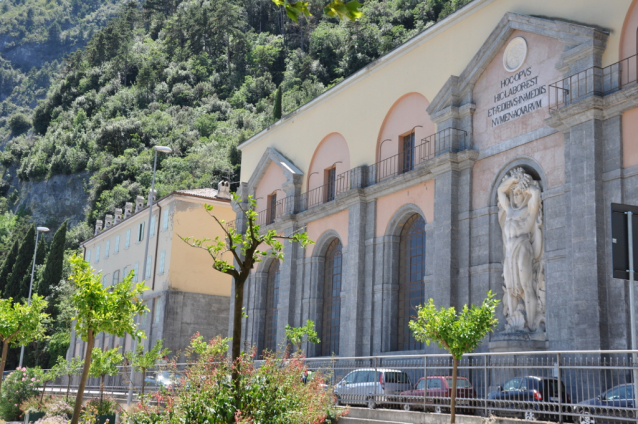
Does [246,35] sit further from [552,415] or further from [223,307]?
[552,415]

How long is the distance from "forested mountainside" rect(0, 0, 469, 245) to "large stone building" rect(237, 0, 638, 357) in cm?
4617

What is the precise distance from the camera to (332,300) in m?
31.7

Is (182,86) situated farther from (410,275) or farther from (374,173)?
(410,275)

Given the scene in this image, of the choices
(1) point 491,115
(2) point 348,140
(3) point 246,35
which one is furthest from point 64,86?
(1) point 491,115

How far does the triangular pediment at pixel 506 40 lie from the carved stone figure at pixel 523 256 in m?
3.67

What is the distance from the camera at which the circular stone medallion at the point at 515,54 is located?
22.9 metres

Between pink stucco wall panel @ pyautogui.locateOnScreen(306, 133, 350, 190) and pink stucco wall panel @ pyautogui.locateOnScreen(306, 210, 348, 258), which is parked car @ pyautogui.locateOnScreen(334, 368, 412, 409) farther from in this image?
pink stucco wall panel @ pyautogui.locateOnScreen(306, 133, 350, 190)

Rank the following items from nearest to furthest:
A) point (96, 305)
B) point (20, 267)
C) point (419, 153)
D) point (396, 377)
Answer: point (96, 305), point (396, 377), point (419, 153), point (20, 267)

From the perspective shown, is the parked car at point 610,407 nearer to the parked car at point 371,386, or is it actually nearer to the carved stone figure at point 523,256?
the parked car at point 371,386

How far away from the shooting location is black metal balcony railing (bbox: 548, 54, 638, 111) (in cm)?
1938

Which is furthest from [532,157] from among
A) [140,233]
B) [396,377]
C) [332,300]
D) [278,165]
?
[140,233]

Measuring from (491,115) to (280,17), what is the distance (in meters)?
96.1

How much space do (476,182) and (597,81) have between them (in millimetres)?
5445

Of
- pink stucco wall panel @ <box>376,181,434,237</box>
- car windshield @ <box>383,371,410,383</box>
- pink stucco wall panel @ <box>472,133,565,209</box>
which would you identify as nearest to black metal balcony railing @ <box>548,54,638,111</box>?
pink stucco wall panel @ <box>472,133,565,209</box>
